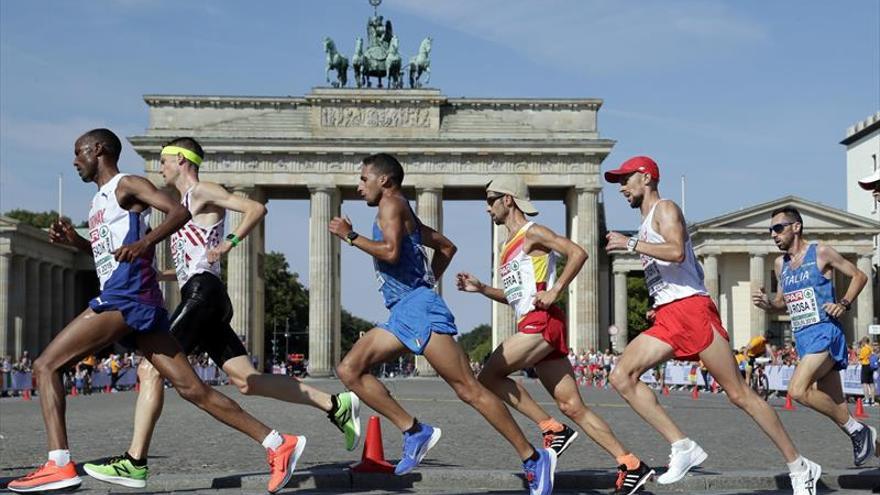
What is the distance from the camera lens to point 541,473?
31.5ft

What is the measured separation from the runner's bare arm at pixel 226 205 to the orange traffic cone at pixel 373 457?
195 centimetres

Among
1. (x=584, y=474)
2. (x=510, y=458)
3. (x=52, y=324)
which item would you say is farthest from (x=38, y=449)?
(x=52, y=324)

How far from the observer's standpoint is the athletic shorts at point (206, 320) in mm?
10938

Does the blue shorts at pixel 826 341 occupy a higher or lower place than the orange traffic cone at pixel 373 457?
higher

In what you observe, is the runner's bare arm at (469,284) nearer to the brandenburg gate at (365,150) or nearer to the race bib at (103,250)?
the race bib at (103,250)

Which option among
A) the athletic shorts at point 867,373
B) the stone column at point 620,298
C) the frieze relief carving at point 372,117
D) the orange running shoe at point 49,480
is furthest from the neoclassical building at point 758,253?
the orange running shoe at point 49,480

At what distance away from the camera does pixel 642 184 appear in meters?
10.6

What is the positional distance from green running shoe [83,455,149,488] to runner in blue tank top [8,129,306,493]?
33 cm

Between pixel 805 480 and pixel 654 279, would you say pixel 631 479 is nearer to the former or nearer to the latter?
pixel 805 480

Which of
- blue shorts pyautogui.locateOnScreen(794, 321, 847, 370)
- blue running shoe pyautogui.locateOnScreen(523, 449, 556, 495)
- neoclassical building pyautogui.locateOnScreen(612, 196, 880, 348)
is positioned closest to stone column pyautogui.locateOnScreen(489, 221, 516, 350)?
neoclassical building pyautogui.locateOnScreen(612, 196, 880, 348)

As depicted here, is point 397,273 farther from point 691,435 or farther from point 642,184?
point 691,435

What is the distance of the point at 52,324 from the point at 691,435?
67.6 m

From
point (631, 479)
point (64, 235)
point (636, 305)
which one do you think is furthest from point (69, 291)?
point (631, 479)

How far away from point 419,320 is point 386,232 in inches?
25.2
